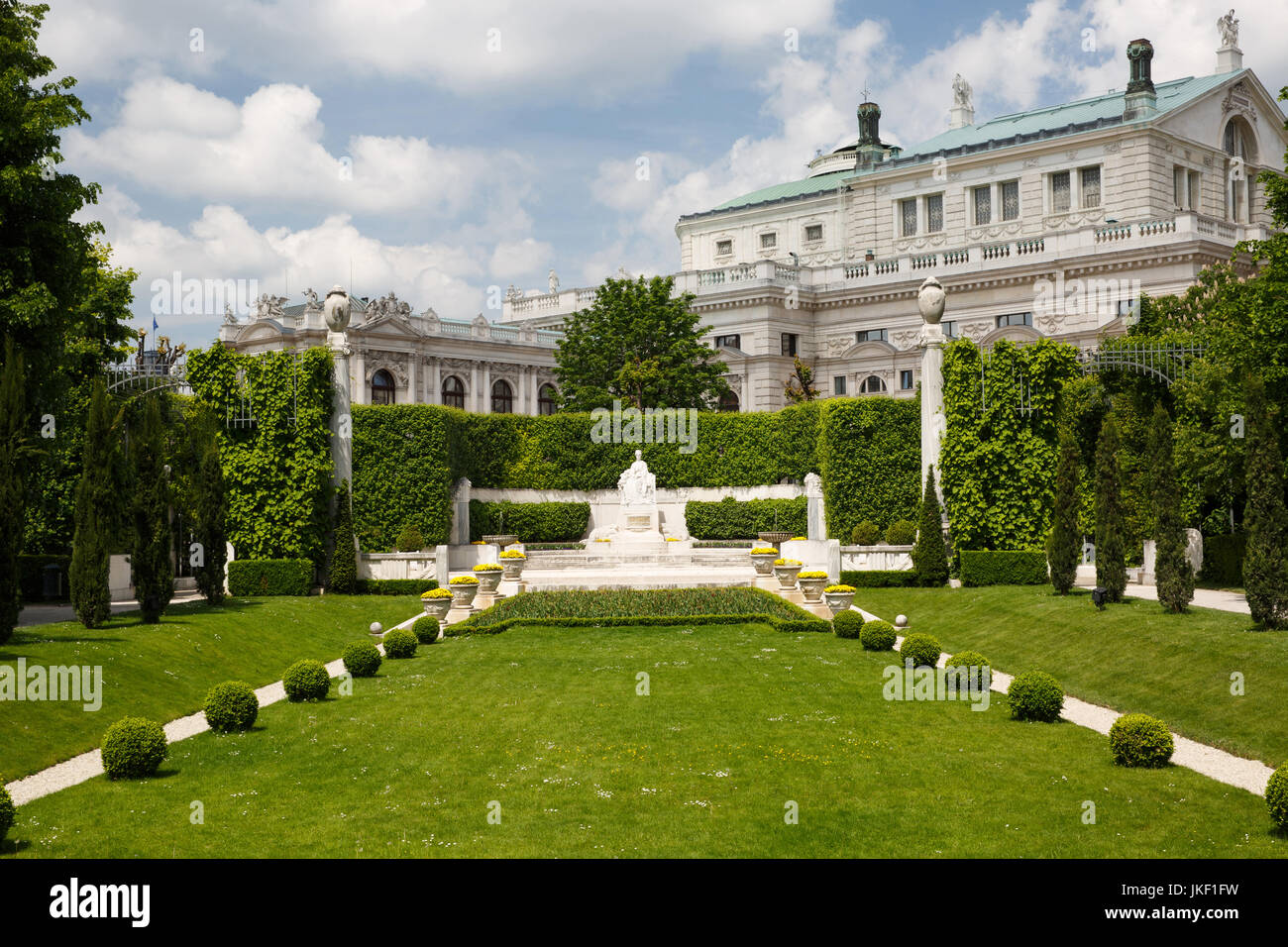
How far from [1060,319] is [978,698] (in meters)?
42.0

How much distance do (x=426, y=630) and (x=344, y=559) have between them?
1033 centimetres

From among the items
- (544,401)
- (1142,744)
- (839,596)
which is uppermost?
(544,401)

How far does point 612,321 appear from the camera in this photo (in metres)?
59.4

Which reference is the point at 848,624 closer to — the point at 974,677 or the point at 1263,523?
the point at 974,677

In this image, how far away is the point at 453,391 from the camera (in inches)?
2945

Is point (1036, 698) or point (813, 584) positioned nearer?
point (1036, 698)

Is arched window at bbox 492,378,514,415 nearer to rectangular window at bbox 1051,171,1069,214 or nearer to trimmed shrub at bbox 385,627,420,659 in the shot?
rectangular window at bbox 1051,171,1069,214

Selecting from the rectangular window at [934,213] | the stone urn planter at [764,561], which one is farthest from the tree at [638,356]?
the stone urn planter at [764,561]

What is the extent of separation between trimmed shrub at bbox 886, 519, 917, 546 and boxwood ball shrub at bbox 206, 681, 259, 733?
25.8 meters

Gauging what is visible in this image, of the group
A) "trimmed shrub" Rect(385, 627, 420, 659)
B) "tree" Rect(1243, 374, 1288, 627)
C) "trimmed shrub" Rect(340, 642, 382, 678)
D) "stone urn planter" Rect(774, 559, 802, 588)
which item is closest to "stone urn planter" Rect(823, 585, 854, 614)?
"stone urn planter" Rect(774, 559, 802, 588)

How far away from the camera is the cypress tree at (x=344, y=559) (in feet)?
118

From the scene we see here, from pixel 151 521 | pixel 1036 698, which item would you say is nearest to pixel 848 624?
pixel 1036 698
